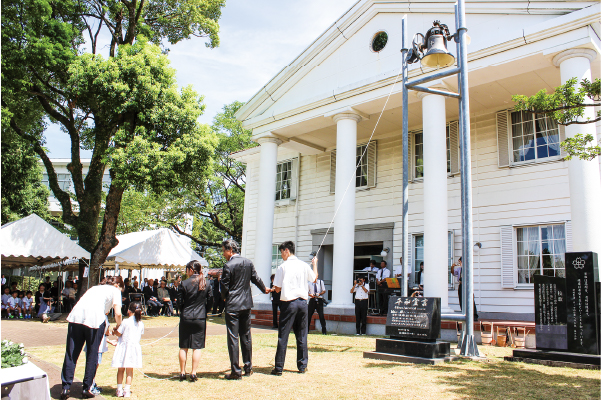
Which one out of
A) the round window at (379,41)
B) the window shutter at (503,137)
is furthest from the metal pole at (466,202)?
the window shutter at (503,137)

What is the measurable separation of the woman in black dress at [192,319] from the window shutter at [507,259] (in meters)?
9.85

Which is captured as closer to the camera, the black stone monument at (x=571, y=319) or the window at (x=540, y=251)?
the black stone monument at (x=571, y=319)

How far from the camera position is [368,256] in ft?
57.6

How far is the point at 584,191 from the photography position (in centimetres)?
1005

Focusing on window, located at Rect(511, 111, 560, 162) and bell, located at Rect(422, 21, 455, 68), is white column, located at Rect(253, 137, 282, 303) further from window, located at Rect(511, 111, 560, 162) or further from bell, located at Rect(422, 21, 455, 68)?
bell, located at Rect(422, 21, 455, 68)

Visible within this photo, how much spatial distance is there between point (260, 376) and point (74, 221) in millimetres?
13445

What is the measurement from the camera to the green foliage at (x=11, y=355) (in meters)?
4.65

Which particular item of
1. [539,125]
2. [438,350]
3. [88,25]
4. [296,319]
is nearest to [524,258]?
[539,125]

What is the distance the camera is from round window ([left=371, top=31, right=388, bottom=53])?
14475 millimetres

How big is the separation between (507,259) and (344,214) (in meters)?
4.76

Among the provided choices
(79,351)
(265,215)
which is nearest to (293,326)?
(79,351)

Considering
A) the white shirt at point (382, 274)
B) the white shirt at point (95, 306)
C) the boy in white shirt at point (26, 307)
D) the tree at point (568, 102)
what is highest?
the tree at point (568, 102)

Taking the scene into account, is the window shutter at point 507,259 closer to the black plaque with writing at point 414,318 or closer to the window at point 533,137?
the window at point 533,137

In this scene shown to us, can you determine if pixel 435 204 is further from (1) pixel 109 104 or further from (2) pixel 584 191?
(1) pixel 109 104
